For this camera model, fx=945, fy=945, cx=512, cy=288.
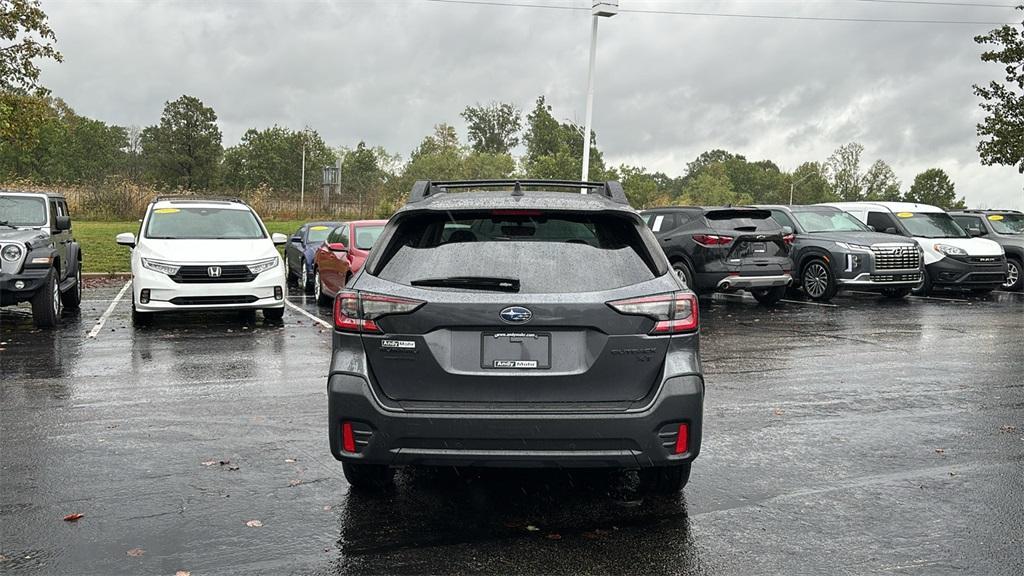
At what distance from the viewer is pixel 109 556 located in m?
4.20

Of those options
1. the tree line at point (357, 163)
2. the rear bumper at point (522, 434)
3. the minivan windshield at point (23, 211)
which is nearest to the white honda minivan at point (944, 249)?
the minivan windshield at point (23, 211)

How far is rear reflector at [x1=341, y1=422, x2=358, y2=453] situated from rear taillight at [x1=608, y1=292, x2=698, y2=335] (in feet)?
4.47

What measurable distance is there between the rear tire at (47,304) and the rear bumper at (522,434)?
9082 mm

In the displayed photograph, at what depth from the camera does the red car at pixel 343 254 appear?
14.5 meters

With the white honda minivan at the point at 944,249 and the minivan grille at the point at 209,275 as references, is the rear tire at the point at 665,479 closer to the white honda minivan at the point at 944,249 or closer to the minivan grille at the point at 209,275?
the minivan grille at the point at 209,275

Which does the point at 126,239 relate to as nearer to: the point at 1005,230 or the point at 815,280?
the point at 815,280

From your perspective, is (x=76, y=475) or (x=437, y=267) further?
(x=76, y=475)

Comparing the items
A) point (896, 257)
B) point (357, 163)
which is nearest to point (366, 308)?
point (896, 257)

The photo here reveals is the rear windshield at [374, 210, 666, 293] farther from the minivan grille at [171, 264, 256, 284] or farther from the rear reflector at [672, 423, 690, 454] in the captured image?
the minivan grille at [171, 264, 256, 284]

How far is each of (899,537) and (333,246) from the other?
11682 mm

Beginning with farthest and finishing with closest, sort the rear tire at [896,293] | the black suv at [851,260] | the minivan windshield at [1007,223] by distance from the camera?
the minivan windshield at [1007,223]
the rear tire at [896,293]
the black suv at [851,260]

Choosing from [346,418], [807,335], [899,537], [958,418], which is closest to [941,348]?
[807,335]

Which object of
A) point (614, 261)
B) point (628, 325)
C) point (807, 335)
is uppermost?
point (614, 261)

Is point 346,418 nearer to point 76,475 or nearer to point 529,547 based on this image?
point 529,547
